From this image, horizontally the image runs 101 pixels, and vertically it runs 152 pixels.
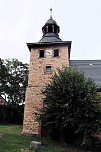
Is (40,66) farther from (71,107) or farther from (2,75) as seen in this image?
(2,75)

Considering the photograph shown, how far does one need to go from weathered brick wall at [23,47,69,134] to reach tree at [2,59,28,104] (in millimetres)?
14751

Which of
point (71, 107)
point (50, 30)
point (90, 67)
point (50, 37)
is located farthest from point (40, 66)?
point (71, 107)

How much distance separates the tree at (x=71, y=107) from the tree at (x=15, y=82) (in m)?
20.4

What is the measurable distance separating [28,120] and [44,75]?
4403 millimetres

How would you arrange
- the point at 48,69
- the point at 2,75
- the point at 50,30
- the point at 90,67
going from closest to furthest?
the point at 48,69, the point at 90,67, the point at 50,30, the point at 2,75

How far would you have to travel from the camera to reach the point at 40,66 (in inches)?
1082

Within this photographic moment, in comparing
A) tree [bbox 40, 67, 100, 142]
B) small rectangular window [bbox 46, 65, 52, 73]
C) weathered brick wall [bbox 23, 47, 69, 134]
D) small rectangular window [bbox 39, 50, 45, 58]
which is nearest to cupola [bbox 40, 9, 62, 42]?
small rectangular window [bbox 39, 50, 45, 58]

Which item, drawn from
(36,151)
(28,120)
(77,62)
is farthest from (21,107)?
(36,151)

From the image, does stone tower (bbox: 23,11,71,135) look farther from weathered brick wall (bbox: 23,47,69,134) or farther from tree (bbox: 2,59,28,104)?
tree (bbox: 2,59,28,104)

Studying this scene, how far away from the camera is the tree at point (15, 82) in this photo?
42438 millimetres

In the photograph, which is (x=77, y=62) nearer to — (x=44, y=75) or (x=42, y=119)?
(x=44, y=75)

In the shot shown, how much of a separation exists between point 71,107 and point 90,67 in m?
10.3

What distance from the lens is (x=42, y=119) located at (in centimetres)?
2180

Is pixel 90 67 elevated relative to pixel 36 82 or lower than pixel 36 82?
elevated
